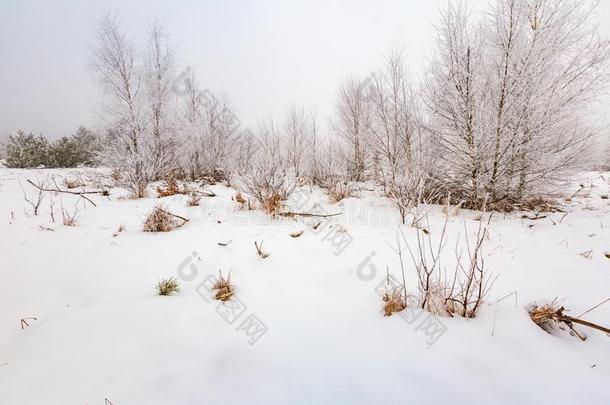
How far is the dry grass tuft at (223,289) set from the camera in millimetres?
1722

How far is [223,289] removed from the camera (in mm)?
1786

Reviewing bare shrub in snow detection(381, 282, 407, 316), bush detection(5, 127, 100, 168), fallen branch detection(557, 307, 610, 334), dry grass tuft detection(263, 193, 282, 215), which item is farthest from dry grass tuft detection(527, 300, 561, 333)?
bush detection(5, 127, 100, 168)

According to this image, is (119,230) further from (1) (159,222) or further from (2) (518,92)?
(2) (518,92)

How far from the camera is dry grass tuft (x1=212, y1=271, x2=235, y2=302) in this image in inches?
67.8

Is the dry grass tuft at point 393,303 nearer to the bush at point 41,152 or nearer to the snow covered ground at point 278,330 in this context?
the snow covered ground at point 278,330

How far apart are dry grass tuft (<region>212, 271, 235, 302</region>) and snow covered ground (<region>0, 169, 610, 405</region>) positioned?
0.07m

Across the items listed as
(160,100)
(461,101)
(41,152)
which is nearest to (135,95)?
(160,100)

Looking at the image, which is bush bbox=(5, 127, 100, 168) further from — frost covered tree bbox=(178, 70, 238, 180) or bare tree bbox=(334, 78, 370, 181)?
bare tree bbox=(334, 78, 370, 181)

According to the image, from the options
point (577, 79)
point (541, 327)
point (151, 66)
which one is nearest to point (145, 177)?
point (541, 327)

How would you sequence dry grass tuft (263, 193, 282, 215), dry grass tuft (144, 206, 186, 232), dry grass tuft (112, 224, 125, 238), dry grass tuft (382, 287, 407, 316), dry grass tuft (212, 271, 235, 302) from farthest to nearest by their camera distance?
dry grass tuft (263, 193, 282, 215), dry grass tuft (144, 206, 186, 232), dry grass tuft (112, 224, 125, 238), dry grass tuft (212, 271, 235, 302), dry grass tuft (382, 287, 407, 316)

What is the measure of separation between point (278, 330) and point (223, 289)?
0.57m

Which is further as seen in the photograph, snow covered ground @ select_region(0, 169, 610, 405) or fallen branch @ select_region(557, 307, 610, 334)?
fallen branch @ select_region(557, 307, 610, 334)

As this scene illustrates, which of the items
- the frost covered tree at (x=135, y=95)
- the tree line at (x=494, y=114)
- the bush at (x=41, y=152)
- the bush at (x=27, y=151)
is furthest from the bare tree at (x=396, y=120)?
the bush at (x=27, y=151)

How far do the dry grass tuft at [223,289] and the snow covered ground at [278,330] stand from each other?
0.24 feet
